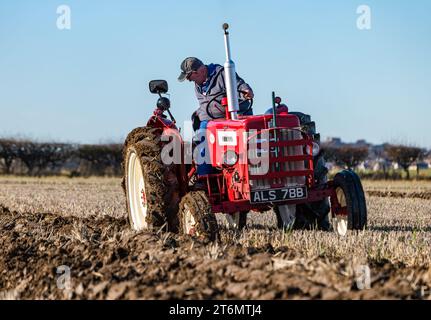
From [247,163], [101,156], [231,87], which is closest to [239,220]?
[247,163]

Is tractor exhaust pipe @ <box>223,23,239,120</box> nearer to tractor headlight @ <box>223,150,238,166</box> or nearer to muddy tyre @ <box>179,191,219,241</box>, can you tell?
tractor headlight @ <box>223,150,238,166</box>

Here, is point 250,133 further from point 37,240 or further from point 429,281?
point 429,281

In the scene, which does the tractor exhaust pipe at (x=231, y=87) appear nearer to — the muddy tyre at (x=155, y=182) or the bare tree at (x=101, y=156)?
the muddy tyre at (x=155, y=182)

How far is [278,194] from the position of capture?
775 centimetres

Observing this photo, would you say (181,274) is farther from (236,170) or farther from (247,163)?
(236,170)

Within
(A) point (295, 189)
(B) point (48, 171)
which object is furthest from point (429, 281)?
(B) point (48, 171)

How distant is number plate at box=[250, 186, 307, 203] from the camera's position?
301 inches

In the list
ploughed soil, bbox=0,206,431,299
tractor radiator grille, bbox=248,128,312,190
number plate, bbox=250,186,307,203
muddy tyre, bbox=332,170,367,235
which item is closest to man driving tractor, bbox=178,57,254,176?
tractor radiator grille, bbox=248,128,312,190

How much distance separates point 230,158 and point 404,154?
99.3ft

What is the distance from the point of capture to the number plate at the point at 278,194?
765cm

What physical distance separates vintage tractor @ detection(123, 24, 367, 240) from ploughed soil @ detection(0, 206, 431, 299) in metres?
1.01

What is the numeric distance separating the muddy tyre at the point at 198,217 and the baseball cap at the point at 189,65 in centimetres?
158

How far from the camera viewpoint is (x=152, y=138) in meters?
8.26
